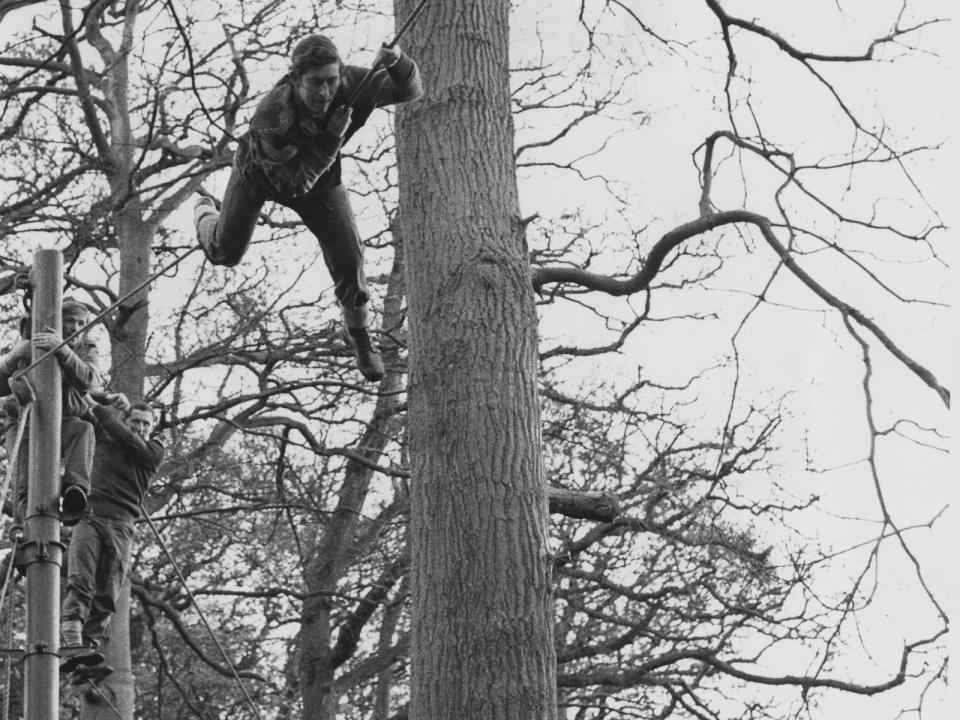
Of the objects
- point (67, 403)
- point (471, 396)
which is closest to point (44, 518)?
point (67, 403)

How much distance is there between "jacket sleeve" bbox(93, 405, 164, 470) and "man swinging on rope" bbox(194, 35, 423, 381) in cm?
260

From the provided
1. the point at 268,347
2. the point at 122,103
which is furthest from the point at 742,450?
the point at 122,103

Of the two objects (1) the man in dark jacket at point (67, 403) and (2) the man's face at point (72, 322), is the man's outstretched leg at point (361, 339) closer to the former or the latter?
(1) the man in dark jacket at point (67, 403)

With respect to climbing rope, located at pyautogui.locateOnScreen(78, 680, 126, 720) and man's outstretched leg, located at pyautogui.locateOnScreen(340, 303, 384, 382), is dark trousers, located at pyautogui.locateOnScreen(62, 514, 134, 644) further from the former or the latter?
man's outstretched leg, located at pyautogui.locateOnScreen(340, 303, 384, 382)

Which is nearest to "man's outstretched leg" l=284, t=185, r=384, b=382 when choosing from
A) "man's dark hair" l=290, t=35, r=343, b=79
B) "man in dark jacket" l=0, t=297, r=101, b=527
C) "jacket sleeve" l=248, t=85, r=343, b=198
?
"jacket sleeve" l=248, t=85, r=343, b=198

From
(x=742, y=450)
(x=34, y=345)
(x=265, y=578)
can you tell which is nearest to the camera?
(x=34, y=345)

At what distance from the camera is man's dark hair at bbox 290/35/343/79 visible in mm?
5496

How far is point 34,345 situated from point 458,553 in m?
2.88

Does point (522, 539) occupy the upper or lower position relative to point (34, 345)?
lower

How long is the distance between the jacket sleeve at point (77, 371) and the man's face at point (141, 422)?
0.53 metres

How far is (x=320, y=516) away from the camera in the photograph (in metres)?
15.6

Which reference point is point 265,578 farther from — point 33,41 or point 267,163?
point 267,163

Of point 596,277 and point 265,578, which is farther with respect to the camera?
point 265,578

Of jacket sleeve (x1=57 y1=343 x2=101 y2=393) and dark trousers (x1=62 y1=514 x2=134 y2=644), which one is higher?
jacket sleeve (x1=57 y1=343 x2=101 y2=393)
